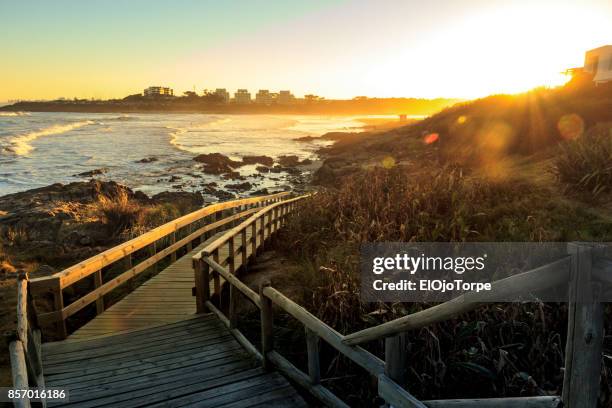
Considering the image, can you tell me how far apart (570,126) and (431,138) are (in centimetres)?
1240

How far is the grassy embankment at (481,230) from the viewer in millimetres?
4199

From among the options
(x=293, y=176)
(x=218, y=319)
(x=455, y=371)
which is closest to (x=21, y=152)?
(x=293, y=176)

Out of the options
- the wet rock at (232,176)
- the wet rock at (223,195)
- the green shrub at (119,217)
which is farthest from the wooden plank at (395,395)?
the wet rock at (232,176)

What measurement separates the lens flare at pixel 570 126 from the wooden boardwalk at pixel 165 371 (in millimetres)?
14661

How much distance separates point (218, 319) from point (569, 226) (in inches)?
236

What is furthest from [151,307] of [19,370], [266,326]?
[19,370]

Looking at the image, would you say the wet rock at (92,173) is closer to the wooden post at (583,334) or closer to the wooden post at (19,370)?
the wooden post at (19,370)

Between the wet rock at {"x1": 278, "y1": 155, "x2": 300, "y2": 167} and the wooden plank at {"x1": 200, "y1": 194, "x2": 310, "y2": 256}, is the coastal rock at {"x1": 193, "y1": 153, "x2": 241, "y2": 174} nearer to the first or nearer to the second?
the wet rock at {"x1": 278, "y1": 155, "x2": 300, "y2": 167}

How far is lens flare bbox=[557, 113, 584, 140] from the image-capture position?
15.4m

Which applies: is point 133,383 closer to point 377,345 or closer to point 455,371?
point 377,345

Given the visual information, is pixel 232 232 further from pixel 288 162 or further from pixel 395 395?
pixel 288 162

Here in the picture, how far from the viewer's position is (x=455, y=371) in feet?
14.0

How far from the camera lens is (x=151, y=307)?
23.2 ft

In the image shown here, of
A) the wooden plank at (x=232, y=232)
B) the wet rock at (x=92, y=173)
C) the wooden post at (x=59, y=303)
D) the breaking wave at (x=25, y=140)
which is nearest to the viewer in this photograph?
the wooden post at (x=59, y=303)
